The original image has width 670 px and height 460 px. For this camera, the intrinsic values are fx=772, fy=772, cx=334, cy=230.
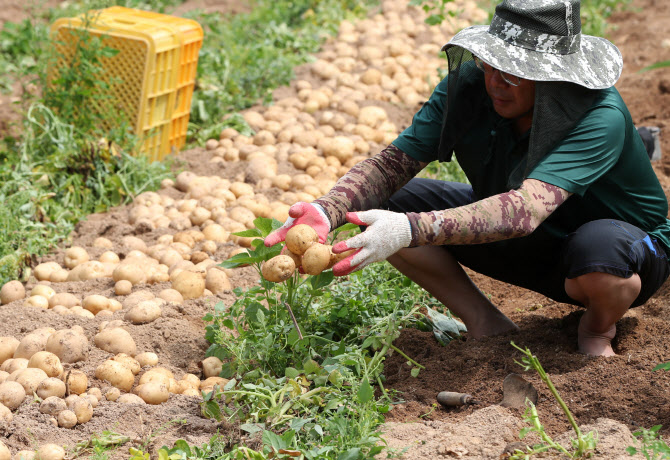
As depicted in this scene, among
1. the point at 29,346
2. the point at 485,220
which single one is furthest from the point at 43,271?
the point at 485,220

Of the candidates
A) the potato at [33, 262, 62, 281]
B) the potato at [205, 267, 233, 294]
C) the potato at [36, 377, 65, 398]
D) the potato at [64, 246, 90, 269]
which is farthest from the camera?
the potato at [64, 246, 90, 269]

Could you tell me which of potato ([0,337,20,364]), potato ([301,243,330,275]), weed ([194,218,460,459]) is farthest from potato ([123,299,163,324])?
potato ([301,243,330,275])

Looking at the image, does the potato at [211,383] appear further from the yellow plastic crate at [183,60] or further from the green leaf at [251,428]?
the yellow plastic crate at [183,60]

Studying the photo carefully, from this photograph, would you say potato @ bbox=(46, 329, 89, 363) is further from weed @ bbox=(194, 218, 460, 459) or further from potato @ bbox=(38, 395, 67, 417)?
weed @ bbox=(194, 218, 460, 459)

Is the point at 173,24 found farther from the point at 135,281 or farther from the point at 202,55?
the point at 135,281

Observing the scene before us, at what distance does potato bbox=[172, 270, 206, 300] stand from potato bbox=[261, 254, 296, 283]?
0.95 meters

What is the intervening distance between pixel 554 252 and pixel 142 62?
8.40 feet

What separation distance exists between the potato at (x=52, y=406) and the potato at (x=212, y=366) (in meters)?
0.50

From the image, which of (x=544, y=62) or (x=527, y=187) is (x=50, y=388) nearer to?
(x=527, y=187)

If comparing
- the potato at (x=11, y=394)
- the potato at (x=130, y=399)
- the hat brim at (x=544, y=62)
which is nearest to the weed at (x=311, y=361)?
the potato at (x=130, y=399)

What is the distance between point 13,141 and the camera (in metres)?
4.36

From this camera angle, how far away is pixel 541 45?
2.40m

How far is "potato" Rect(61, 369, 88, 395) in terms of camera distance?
2.43m

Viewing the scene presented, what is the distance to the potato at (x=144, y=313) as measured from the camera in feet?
9.41
